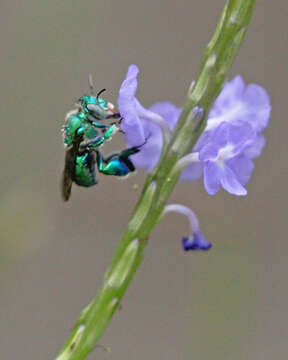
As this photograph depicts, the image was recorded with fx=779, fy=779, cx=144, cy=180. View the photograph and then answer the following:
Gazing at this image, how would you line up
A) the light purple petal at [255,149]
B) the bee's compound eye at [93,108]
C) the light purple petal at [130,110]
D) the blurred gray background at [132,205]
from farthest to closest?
the blurred gray background at [132,205] → the light purple petal at [255,149] → the bee's compound eye at [93,108] → the light purple petal at [130,110]

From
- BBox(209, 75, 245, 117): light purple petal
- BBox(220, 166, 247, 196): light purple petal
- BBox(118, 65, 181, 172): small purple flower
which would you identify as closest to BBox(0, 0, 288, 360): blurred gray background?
BBox(118, 65, 181, 172): small purple flower

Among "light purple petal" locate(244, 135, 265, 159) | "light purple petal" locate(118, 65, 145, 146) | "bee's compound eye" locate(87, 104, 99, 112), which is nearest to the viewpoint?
"light purple petal" locate(118, 65, 145, 146)

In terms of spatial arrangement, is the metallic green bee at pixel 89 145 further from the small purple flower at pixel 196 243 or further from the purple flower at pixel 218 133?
the small purple flower at pixel 196 243

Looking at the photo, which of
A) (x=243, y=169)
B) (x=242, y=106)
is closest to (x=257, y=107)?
(x=242, y=106)

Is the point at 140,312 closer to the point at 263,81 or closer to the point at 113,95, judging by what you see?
the point at 113,95

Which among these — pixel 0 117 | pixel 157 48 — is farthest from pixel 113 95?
pixel 0 117

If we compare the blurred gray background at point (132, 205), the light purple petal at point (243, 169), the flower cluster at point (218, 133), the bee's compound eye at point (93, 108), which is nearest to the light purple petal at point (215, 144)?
the flower cluster at point (218, 133)

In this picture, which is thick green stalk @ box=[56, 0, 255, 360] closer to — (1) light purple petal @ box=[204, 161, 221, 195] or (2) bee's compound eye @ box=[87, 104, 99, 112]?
(1) light purple petal @ box=[204, 161, 221, 195]
